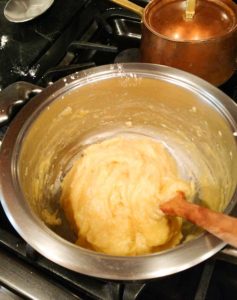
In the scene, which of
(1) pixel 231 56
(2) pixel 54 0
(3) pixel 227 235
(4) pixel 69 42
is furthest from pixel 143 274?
(2) pixel 54 0

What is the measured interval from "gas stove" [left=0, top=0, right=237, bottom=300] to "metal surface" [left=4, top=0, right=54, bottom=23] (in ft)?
0.05

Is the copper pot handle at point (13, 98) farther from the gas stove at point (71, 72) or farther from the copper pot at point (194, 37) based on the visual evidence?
the copper pot at point (194, 37)

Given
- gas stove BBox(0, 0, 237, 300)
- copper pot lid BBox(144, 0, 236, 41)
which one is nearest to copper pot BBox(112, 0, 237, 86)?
copper pot lid BBox(144, 0, 236, 41)

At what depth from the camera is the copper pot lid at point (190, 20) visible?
85 centimetres

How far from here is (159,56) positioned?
833mm

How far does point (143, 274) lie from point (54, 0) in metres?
0.87

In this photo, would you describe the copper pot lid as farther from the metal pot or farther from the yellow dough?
the yellow dough

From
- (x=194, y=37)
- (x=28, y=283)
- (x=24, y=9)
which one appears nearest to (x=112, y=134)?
(x=194, y=37)

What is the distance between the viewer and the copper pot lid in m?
0.85

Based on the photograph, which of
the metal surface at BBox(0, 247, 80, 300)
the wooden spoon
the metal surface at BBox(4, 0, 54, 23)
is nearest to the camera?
the wooden spoon

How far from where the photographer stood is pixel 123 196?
0.76 m

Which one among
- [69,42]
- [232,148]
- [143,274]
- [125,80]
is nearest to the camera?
[143,274]

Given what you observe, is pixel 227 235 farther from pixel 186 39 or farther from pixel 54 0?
pixel 54 0

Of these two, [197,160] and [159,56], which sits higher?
[159,56]
